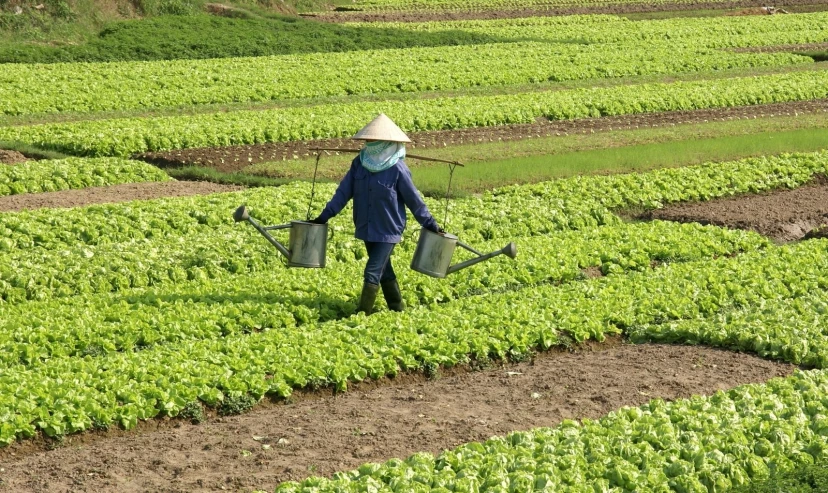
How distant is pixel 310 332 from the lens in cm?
1163

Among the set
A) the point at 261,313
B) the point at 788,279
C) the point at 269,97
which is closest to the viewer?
the point at 261,313

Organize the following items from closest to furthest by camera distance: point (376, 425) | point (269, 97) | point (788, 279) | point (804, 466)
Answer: point (804, 466) → point (376, 425) → point (788, 279) → point (269, 97)

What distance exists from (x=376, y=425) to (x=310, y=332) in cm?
219

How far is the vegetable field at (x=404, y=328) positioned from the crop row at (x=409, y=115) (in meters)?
0.12

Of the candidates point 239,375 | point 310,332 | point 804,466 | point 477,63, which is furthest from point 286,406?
point 477,63

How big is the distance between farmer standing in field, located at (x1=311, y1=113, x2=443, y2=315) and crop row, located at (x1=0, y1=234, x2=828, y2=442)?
823 mm

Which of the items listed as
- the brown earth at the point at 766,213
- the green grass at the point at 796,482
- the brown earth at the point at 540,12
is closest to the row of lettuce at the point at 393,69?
the brown earth at the point at 540,12

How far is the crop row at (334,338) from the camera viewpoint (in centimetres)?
975

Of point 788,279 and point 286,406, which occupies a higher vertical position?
point 788,279

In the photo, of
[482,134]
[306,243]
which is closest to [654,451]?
[306,243]

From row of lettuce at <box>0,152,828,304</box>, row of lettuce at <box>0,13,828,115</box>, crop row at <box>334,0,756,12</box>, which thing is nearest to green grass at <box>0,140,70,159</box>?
row of lettuce at <box>0,13,828,115</box>

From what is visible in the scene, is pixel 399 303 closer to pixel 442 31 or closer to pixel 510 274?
pixel 510 274

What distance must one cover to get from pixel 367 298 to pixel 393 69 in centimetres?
2393

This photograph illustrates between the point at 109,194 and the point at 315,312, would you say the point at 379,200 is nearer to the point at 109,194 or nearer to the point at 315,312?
the point at 315,312
